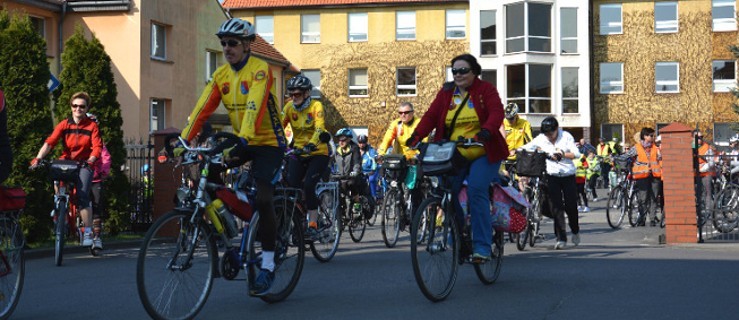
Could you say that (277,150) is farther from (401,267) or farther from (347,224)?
(347,224)

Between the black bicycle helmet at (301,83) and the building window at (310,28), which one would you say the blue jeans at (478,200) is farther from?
the building window at (310,28)

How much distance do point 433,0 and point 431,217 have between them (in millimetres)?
43304

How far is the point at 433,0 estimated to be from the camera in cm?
4975

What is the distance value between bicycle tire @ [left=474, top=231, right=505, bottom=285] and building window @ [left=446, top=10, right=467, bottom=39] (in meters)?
42.0

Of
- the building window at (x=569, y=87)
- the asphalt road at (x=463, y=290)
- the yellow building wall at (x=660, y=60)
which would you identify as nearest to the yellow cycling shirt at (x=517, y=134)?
the asphalt road at (x=463, y=290)

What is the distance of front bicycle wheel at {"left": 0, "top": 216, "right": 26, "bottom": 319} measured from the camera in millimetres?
6555

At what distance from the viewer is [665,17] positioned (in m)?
48.8

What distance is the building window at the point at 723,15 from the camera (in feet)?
158

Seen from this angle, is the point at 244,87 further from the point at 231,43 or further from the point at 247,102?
the point at 231,43

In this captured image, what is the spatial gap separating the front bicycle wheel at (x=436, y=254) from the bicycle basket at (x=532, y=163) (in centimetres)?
510

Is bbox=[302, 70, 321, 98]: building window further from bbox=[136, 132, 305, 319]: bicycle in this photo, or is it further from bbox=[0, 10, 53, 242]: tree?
bbox=[136, 132, 305, 319]: bicycle

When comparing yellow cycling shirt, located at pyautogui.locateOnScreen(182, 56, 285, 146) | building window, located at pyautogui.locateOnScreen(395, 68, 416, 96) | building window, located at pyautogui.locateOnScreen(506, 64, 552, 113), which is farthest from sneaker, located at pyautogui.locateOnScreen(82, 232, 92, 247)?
building window, located at pyautogui.locateOnScreen(395, 68, 416, 96)

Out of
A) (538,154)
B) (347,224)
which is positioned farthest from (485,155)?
(347,224)

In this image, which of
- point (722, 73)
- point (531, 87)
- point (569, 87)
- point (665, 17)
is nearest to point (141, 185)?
point (531, 87)
